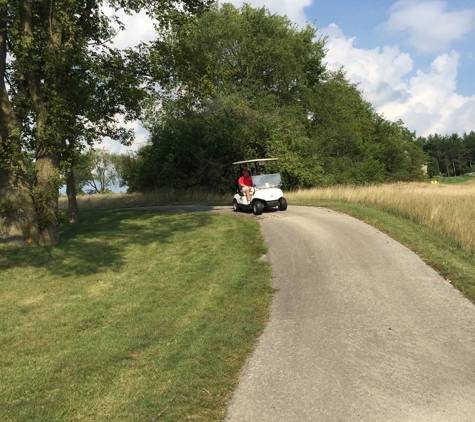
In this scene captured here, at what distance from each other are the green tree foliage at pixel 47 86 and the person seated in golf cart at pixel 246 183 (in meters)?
5.68

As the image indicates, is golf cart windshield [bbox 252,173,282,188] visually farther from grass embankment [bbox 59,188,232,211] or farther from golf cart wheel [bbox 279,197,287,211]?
grass embankment [bbox 59,188,232,211]

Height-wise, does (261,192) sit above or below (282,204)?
above

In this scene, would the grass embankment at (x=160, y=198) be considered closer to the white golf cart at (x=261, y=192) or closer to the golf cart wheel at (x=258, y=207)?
the white golf cart at (x=261, y=192)

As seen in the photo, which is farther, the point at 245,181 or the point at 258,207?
the point at 245,181

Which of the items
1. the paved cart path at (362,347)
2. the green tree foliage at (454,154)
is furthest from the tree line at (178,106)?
the green tree foliage at (454,154)

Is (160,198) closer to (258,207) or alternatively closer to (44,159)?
(258,207)

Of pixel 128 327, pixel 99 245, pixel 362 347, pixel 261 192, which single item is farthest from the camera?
pixel 261 192

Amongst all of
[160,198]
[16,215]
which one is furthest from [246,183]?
[160,198]

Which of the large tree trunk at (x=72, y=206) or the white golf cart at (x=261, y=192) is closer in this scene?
the white golf cart at (x=261, y=192)

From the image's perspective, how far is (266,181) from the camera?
16.1 m

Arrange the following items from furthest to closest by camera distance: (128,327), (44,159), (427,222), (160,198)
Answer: (160,198), (44,159), (427,222), (128,327)

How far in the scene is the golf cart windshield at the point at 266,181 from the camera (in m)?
16.0

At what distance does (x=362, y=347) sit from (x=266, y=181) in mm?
11634

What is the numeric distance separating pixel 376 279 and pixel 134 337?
4222 mm
